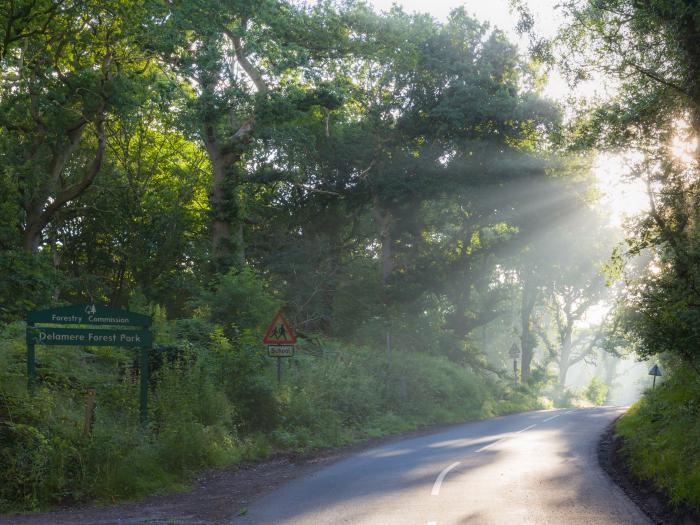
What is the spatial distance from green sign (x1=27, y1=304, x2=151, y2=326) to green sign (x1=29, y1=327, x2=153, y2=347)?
0.16 meters

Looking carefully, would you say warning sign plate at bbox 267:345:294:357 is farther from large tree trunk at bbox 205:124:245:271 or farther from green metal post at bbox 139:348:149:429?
large tree trunk at bbox 205:124:245:271

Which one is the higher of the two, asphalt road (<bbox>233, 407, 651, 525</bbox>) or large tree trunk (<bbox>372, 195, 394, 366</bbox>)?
large tree trunk (<bbox>372, 195, 394, 366</bbox>)

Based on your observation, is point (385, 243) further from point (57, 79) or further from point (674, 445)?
point (674, 445)

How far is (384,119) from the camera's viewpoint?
129ft

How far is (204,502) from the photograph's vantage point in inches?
472

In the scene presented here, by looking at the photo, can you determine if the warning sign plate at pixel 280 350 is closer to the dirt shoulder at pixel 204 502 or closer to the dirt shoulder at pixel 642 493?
the dirt shoulder at pixel 204 502

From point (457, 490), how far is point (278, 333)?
28.1 feet

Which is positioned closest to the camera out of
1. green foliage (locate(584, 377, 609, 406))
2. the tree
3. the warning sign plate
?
the warning sign plate

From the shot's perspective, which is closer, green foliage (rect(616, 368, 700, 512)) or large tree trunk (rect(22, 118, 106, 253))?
green foliage (rect(616, 368, 700, 512))

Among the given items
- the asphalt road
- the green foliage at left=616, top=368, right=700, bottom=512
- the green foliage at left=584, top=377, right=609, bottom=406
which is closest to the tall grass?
the asphalt road

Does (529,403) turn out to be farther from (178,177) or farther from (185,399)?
(185,399)

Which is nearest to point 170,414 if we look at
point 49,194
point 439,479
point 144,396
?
point 144,396

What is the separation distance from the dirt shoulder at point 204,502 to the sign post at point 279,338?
3.41m

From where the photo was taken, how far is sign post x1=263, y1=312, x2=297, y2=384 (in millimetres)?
20023
